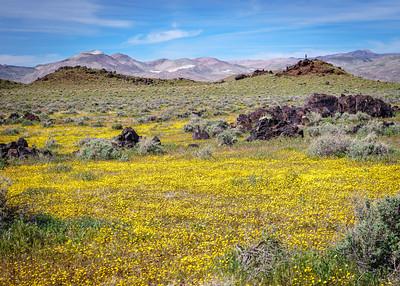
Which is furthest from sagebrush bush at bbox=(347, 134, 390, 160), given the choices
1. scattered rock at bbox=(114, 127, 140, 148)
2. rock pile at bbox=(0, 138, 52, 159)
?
rock pile at bbox=(0, 138, 52, 159)

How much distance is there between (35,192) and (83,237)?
4861 millimetres

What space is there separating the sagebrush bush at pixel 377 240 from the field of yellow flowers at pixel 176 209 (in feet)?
1.84

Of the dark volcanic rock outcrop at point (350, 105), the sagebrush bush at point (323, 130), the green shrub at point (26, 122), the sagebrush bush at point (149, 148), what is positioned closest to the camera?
the sagebrush bush at point (149, 148)

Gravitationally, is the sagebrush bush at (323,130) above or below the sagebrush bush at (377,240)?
above

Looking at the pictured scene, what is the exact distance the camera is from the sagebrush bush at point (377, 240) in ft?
20.7

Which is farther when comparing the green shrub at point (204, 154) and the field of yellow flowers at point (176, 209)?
the green shrub at point (204, 154)

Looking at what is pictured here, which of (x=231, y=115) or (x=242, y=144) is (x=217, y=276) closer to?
(x=242, y=144)

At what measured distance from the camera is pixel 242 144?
21.2 metres

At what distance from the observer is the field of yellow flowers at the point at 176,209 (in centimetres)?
719

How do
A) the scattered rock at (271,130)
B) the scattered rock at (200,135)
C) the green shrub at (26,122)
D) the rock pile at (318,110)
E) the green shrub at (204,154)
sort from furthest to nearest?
the green shrub at (26,122)
the rock pile at (318,110)
the scattered rock at (200,135)
the scattered rock at (271,130)
the green shrub at (204,154)

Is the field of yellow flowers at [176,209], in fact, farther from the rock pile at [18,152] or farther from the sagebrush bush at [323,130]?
the sagebrush bush at [323,130]

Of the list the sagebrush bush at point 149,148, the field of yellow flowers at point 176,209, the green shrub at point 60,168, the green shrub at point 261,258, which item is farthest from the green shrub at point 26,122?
the green shrub at point 261,258

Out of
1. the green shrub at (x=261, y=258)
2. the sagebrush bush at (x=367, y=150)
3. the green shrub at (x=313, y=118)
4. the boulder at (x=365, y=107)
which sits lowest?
the green shrub at (x=261, y=258)

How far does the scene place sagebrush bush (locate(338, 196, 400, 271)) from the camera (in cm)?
632
